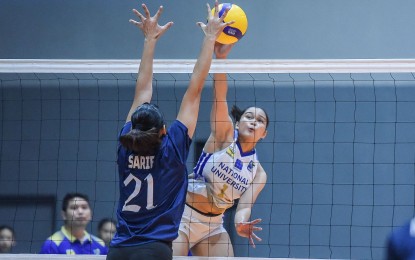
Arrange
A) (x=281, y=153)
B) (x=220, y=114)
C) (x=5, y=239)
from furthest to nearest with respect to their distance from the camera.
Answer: (x=281, y=153) < (x=5, y=239) < (x=220, y=114)

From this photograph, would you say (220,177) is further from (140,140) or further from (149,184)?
(140,140)

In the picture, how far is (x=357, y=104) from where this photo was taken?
870 centimetres

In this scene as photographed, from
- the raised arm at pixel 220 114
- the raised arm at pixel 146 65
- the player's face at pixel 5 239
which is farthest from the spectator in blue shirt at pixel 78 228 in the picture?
the raised arm at pixel 146 65

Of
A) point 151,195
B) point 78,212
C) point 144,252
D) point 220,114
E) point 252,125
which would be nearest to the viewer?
point 144,252

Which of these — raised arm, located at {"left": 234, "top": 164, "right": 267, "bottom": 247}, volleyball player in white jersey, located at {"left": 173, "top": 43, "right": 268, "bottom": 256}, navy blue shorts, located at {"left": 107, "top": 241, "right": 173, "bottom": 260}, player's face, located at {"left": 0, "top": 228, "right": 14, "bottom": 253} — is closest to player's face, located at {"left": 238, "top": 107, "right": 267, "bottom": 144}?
volleyball player in white jersey, located at {"left": 173, "top": 43, "right": 268, "bottom": 256}

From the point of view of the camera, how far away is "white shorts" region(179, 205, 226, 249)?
6.21 metres

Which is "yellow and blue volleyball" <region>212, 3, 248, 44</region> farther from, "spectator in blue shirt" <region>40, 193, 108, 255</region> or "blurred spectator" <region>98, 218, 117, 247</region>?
"blurred spectator" <region>98, 218, 117, 247</region>

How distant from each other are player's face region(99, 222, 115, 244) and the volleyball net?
1.13 ft

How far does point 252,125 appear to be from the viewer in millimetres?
6391

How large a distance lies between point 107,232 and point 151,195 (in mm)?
3840

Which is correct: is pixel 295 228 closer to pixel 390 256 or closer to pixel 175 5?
pixel 175 5

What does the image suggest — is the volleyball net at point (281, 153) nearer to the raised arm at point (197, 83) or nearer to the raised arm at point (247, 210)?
the raised arm at point (247, 210)

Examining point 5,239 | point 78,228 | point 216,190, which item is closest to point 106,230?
point 78,228

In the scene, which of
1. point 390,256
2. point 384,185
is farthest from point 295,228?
point 390,256
